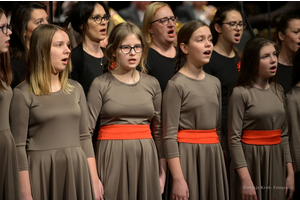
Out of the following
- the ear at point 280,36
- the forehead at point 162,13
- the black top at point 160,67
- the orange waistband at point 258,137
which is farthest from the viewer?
the ear at point 280,36

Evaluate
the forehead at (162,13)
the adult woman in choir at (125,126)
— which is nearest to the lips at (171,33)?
the forehead at (162,13)

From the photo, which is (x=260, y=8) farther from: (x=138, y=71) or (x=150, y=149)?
(x=150, y=149)

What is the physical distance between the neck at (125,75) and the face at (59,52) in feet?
1.35

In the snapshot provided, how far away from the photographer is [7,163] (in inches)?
95.0

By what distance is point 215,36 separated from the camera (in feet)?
12.4

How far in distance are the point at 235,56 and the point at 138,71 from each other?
1.04 meters

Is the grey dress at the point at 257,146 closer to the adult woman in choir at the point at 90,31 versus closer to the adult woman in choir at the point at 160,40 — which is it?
the adult woman in choir at the point at 160,40

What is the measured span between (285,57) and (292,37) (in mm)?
191

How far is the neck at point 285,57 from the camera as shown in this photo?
3.94m

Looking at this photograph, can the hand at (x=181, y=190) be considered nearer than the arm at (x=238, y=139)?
Yes

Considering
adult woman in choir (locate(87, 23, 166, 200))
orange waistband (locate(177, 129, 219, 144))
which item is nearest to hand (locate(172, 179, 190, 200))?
adult woman in choir (locate(87, 23, 166, 200))

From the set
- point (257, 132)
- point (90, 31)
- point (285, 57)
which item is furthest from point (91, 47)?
point (285, 57)

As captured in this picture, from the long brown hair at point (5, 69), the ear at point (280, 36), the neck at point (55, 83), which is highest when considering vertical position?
the ear at point (280, 36)

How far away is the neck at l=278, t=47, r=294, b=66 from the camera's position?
394 cm
